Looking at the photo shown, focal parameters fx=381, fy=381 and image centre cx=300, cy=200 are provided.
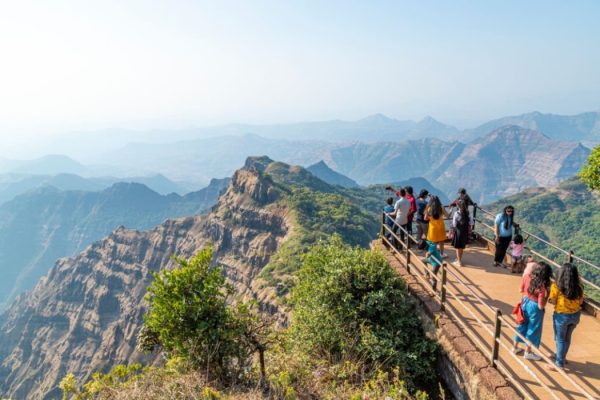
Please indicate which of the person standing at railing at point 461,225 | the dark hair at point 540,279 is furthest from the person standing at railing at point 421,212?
the dark hair at point 540,279

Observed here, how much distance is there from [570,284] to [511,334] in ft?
6.38

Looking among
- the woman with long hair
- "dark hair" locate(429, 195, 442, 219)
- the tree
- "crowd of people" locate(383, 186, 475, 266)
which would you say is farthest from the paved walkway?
the tree

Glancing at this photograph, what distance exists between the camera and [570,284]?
22.6 feet

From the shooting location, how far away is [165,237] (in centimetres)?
10081

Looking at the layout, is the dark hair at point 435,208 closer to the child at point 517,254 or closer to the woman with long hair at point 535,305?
the child at point 517,254

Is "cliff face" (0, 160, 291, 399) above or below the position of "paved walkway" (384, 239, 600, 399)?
below

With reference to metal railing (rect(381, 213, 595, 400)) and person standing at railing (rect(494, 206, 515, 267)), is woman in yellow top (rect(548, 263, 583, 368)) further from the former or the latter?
person standing at railing (rect(494, 206, 515, 267))

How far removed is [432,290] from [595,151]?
69.8 feet

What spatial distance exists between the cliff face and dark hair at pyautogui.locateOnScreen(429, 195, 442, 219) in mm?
48363

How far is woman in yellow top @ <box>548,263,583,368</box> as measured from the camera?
22.6 ft

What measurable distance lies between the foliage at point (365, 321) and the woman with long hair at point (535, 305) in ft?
6.16

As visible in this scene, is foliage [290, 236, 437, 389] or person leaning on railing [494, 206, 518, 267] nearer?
foliage [290, 236, 437, 389]

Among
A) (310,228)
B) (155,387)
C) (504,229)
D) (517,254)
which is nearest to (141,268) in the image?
(310,228)

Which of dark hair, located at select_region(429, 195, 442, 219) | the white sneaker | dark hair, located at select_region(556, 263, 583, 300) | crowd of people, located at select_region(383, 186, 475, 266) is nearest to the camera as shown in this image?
dark hair, located at select_region(556, 263, 583, 300)
